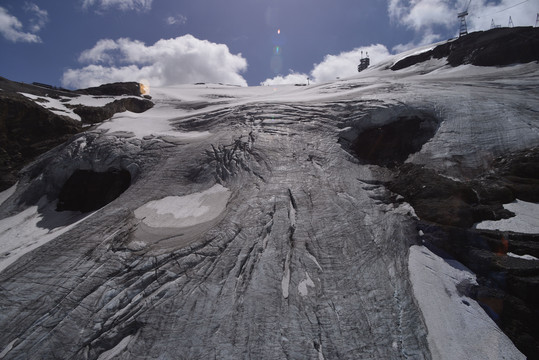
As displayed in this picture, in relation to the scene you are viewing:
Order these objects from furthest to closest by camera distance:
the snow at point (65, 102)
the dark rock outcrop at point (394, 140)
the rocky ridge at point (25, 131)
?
the snow at point (65, 102) → the rocky ridge at point (25, 131) → the dark rock outcrop at point (394, 140)

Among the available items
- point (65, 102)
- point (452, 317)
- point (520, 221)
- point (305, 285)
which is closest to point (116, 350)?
point (305, 285)

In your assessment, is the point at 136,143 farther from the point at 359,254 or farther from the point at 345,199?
the point at 359,254

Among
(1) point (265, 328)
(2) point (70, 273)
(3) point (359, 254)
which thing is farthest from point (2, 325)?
(3) point (359, 254)

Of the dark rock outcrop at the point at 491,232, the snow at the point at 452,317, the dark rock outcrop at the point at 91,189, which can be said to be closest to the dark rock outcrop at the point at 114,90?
the dark rock outcrop at the point at 91,189

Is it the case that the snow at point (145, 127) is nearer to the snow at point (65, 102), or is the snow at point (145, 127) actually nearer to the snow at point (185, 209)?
the snow at point (185, 209)

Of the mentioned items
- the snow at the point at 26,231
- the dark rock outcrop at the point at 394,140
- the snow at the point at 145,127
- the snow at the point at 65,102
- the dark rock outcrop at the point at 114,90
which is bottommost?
the snow at the point at 26,231

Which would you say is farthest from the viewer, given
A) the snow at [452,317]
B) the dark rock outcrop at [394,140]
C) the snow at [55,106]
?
the snow at [55,106]

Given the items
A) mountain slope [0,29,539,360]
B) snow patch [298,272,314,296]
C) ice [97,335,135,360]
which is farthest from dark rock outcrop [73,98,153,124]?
snow patch [298,272,314,296]
